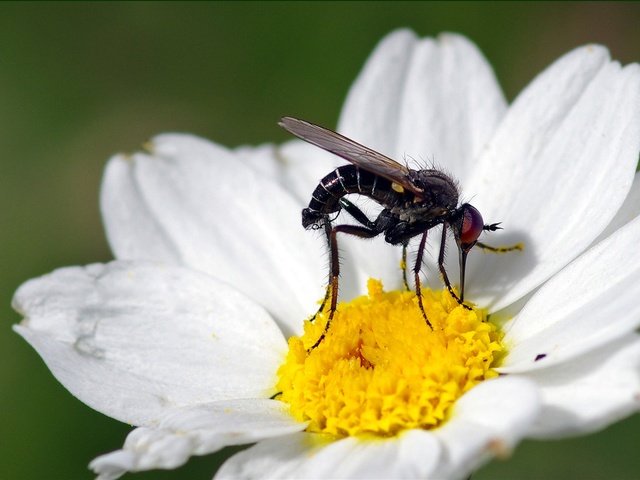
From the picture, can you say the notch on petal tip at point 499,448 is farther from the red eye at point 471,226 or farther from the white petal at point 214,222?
the white petal at point 214,222

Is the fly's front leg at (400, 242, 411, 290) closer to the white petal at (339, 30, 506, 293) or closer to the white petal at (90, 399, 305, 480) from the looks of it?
the white petal at (339, 30, 506, 293)

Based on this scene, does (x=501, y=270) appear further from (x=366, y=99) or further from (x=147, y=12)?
(x=147, y=12)

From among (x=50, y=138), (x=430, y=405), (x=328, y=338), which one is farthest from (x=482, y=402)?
(x=50, y=138)

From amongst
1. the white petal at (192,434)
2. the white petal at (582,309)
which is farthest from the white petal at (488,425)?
the white petal at (192,434)

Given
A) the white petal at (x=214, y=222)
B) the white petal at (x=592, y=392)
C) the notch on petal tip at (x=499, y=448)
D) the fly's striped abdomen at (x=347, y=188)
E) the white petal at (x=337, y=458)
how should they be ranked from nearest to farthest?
the notch on petal tip at (x=499, y=448) → the white petal at (x=592, y=392) → the white petal at (x=337, y=458) → the fly's striped abdomen at (x=347, y=188) → the white petal at (x=214, y=222)

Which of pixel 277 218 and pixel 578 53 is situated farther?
pixel 277 218

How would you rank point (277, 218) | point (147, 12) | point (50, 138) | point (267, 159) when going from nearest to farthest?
1. point (277, 218)
2. point (267, 159)
3. point (50, 138)
4. point (147, 12)
